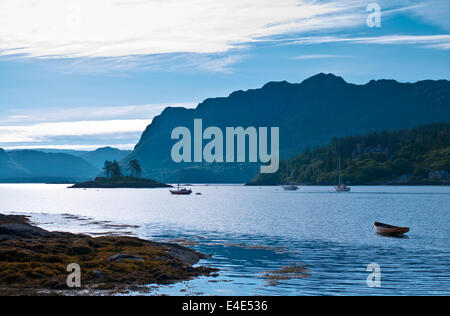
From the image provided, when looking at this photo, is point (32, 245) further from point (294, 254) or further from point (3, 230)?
point (294, 254)

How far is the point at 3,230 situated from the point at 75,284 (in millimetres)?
21517

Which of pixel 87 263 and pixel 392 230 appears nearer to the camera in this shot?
pixel 87 263

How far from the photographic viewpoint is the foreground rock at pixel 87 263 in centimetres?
4206

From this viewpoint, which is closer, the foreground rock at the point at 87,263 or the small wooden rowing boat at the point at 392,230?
the foreground rock at the point at 87,263

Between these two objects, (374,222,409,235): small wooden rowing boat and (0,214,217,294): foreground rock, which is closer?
(0,214,217,294): foreground rock

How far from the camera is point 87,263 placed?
4822cm

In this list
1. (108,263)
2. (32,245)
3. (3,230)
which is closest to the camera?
(108,263)

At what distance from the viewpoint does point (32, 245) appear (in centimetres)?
5197

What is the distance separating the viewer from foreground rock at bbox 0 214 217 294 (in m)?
42.1

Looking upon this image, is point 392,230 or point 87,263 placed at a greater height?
point 87,263
